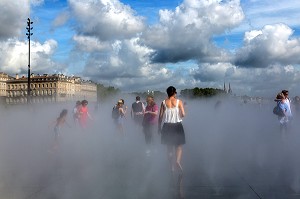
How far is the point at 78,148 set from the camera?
1447 centimetres

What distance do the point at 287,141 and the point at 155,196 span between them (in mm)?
8564

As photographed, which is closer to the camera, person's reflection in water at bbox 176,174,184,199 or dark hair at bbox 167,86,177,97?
person's reflection in water at bbox 176,174,184,199

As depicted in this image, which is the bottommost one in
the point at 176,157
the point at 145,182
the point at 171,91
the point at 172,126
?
the point at 145,182

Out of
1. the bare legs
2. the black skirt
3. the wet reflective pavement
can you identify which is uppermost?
the black skirt

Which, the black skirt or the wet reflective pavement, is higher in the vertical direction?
the black skirt

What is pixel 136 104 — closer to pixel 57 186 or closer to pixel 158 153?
pixel 158 153

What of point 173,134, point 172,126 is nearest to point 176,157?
point 173,134

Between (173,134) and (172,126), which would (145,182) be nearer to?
(173,134)

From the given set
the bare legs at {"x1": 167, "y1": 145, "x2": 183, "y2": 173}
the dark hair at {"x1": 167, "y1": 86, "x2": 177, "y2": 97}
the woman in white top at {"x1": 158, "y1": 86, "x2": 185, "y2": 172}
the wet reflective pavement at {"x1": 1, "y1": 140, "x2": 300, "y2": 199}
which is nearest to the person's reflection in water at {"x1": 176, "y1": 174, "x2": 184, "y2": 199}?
the wet reflective pavement at {"x1": 1, "y1": 140, "x2": 300, "y2": 199}

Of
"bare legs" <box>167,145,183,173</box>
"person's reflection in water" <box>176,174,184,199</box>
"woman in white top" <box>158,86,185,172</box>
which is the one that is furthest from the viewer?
"woman in white top" <box>158,86,185,172</box>

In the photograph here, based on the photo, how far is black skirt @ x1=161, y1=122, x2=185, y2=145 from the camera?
9.03 metres

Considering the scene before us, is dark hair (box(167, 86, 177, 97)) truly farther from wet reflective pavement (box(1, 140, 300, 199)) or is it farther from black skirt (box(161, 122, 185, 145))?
wet reflective pavement (box(1, 140, 300, 199))

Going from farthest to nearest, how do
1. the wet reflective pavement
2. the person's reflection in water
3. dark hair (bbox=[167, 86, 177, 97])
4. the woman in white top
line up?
dark hair (bbox=[167, 86, 177, 97]) < the woman in white top < the wet reflective pavement < the person's reflection in water

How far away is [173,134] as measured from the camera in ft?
29.7
